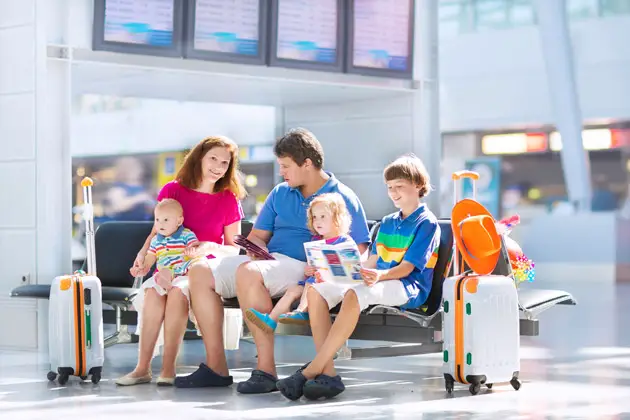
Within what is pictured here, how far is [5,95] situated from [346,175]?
261 cm

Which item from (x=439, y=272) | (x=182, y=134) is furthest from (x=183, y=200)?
(x=182, y=134)

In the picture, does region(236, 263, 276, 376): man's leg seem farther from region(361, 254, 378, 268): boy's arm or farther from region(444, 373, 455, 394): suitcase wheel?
region(444, 373, 455, 394): suitcase wheel

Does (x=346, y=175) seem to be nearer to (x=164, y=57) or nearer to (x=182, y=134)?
(x=164, y=57)

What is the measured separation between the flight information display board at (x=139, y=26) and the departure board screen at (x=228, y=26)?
16 cm

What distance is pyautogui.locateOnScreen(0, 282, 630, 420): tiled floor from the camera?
4.44 m

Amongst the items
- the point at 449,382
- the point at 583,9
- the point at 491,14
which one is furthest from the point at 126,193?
the point at 449,382

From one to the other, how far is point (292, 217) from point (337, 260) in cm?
54

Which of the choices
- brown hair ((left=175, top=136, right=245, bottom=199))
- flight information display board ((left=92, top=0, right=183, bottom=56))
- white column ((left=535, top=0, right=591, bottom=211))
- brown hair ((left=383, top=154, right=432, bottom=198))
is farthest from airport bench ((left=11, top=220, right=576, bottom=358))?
white column ((left=535, top=0, right=591, bottom=211))

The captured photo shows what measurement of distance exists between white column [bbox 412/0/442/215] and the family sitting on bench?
110 inches

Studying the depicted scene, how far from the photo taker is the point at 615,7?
23.5 meters

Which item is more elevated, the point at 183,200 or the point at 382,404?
the point at 183,200

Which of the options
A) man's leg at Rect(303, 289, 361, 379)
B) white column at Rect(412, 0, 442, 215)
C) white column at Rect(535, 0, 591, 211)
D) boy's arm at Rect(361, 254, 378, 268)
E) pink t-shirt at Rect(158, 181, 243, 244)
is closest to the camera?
man's leg at Rect(303, 289, 361, 379)

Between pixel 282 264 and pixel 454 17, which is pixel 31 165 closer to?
pixel 282 264

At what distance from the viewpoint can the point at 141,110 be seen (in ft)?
57.3
